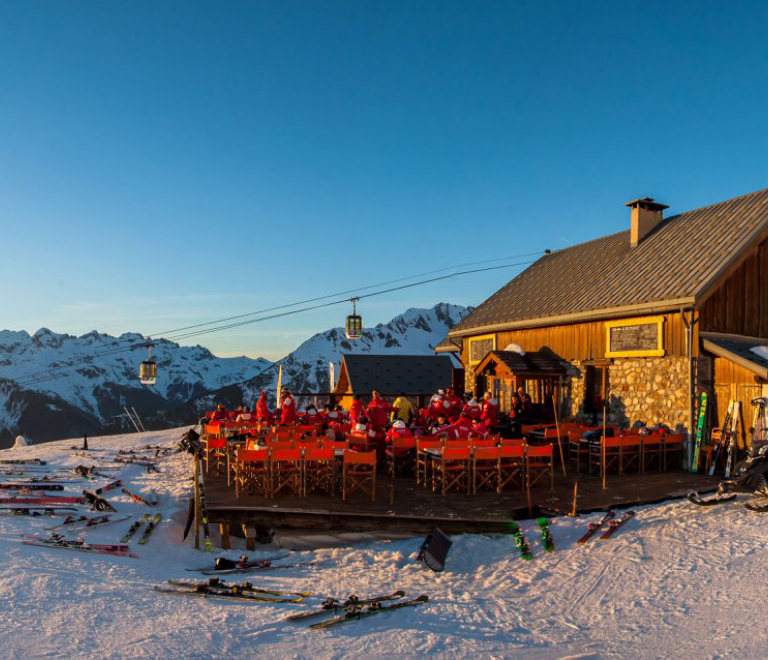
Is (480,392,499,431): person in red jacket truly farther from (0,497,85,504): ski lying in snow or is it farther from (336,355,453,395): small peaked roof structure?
→ (336,355,453,395): small peaked roof structure

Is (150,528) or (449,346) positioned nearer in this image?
(150,528)

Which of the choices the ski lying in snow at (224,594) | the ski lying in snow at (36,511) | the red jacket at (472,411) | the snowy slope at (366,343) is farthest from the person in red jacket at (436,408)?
the snowy slope at (366,343)

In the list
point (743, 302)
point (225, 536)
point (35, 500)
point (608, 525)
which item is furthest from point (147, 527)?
point (743, 302)

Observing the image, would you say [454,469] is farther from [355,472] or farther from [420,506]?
[355,472]

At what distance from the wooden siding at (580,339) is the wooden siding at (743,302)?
0.59 m

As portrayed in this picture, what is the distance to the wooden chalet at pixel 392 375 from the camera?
3100 cm

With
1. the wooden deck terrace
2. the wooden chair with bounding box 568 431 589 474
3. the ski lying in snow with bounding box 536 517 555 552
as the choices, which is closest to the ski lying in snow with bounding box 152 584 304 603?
the wooden deck terrace

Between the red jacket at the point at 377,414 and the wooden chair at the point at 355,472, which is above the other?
the red jacket at the point at 377,414

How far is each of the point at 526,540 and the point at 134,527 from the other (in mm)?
7065

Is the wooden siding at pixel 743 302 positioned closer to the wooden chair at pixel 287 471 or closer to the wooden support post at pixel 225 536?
the wooden chair at pixel 287 471

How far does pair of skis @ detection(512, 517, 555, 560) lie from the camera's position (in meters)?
8.45

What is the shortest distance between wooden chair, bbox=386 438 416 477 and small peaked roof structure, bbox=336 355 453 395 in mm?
16971

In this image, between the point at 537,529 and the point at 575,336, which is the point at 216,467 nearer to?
the point at 537,529

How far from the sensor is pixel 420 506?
990cm
